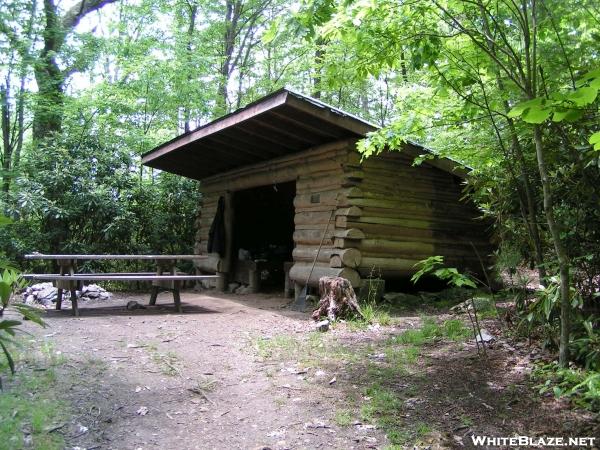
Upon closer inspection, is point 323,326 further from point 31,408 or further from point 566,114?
point 566,114

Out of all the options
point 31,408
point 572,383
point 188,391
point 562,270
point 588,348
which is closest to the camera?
point 31,408

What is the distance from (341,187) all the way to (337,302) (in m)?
2.30

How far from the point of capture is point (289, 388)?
408 centimetres

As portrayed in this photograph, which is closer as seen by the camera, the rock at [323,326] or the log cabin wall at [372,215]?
the rock at [323,326]

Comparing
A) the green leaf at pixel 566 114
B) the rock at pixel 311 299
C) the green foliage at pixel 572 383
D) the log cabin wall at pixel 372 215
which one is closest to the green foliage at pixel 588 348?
the green foliage at pixel 572 383

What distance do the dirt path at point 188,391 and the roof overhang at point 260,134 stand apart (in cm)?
340

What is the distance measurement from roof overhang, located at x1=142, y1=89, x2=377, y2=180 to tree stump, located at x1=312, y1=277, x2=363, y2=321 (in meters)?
2.54

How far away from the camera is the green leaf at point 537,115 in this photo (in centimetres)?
198

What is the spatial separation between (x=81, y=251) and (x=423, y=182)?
27.5ft

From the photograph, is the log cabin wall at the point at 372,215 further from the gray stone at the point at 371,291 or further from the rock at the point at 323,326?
the rock at the point at 323,326

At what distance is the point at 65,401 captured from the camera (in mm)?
3576

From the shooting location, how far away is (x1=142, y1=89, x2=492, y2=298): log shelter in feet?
26.0

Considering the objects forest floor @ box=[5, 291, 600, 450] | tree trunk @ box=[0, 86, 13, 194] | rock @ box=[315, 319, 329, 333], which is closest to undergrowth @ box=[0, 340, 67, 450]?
forest floor @ box=[5, 291, 600, 450]

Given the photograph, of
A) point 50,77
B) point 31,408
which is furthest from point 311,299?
point 50,77
